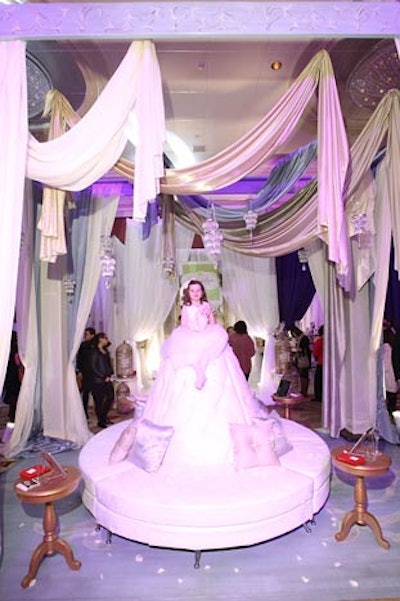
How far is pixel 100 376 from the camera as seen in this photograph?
6379mm

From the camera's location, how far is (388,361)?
622cm

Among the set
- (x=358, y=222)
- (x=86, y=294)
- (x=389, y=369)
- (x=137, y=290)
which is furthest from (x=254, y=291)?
(x=358, y=222)

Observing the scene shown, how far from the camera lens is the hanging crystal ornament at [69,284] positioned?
5.84 meters

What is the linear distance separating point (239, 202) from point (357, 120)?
2798 mm

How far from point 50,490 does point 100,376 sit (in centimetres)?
324

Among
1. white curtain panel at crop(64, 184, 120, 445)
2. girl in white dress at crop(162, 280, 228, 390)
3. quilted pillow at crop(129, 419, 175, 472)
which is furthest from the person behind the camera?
white curtain panel at crop(64, 184, 120, 445)

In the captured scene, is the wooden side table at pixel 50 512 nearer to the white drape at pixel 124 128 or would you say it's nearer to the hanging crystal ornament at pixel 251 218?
the white drape at pixel 124 128

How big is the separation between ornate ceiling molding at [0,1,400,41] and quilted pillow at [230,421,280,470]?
9.77 feet

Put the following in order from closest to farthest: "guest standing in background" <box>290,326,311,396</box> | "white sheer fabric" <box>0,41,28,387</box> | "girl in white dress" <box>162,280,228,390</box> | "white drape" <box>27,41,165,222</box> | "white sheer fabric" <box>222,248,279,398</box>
→ "white sheer fabric" <box>0,41,28,387</box>, "white drape" <box>27,41,165,222</box>, "girl in white dress" <box>162,280,228,390</box>, "guest standing in background" <box>290,326,311,396</box>, "white sheer fabric" <box>222,248,279,398</box>

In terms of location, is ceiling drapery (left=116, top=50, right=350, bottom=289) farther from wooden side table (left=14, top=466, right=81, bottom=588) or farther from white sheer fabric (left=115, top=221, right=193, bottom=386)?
white sheer fabric (left=115, top=221, right=193, bottom=386)

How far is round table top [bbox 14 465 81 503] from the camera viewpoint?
10.2ft

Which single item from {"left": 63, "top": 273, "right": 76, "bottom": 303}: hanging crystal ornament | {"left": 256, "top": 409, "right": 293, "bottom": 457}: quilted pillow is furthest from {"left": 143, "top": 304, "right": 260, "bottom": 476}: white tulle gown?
{"left": 63, "top": 273, "right": 76, "bottom": 303}: hanging crystal ornament

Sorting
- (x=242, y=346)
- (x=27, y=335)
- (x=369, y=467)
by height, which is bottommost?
(x=369, y=467)

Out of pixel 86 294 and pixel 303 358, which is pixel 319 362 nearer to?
pixel 303 358
